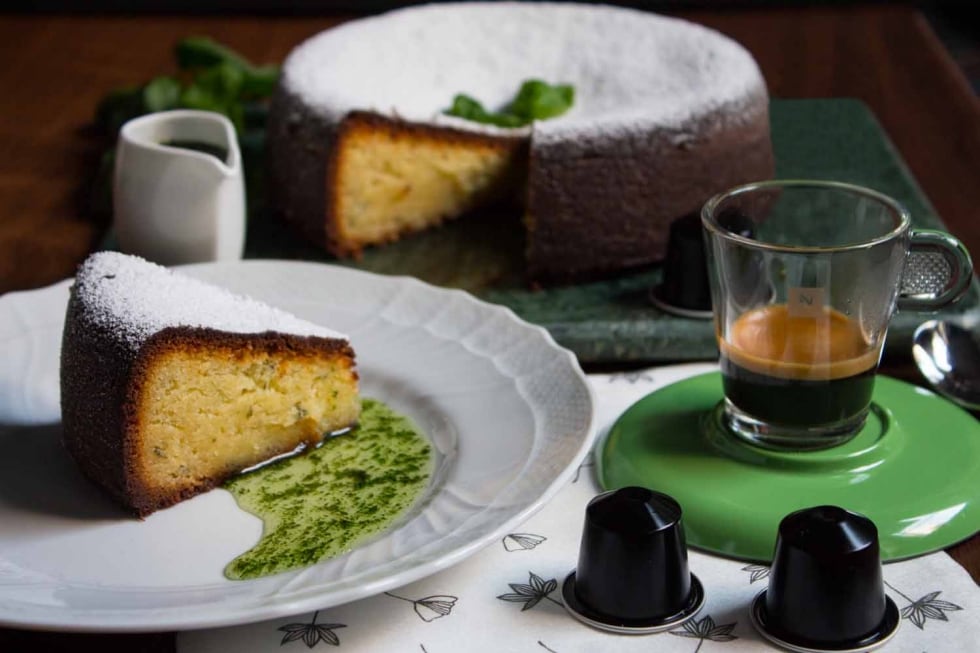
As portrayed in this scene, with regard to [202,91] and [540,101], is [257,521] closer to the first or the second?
[540,101]

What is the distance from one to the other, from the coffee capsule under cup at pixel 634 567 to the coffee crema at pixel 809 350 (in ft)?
1.12

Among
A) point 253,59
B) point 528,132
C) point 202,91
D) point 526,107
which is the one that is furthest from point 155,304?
point 253,59

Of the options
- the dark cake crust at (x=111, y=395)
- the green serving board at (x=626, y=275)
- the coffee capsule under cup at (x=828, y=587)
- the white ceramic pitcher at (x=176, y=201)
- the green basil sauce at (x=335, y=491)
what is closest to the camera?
the coffee capsule under cup at (x=828, y=587)

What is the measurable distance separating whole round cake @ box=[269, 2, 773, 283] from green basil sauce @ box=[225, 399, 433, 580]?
29.6 inches

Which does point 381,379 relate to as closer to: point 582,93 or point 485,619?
point 485,619

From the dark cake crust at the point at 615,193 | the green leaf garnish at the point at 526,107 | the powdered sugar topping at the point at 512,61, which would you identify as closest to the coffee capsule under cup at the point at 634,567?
the dark cake crust at the point at 615,193

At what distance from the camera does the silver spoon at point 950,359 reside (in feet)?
6.21

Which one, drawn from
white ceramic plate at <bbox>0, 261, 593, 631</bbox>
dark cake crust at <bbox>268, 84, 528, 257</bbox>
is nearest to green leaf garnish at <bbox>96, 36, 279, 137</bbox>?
dark cake crust at <bbox>268, 84, 528, 257</bbox>

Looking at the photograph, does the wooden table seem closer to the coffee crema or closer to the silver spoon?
the silver spoon

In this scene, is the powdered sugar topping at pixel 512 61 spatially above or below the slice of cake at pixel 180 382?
above

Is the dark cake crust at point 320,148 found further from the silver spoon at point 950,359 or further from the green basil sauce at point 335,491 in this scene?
the silver spoon at point 950,359

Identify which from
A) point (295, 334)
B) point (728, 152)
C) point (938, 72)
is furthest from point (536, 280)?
point (938, 72)

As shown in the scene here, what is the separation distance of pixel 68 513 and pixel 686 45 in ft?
6.01

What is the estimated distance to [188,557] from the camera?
1481 millimetres
